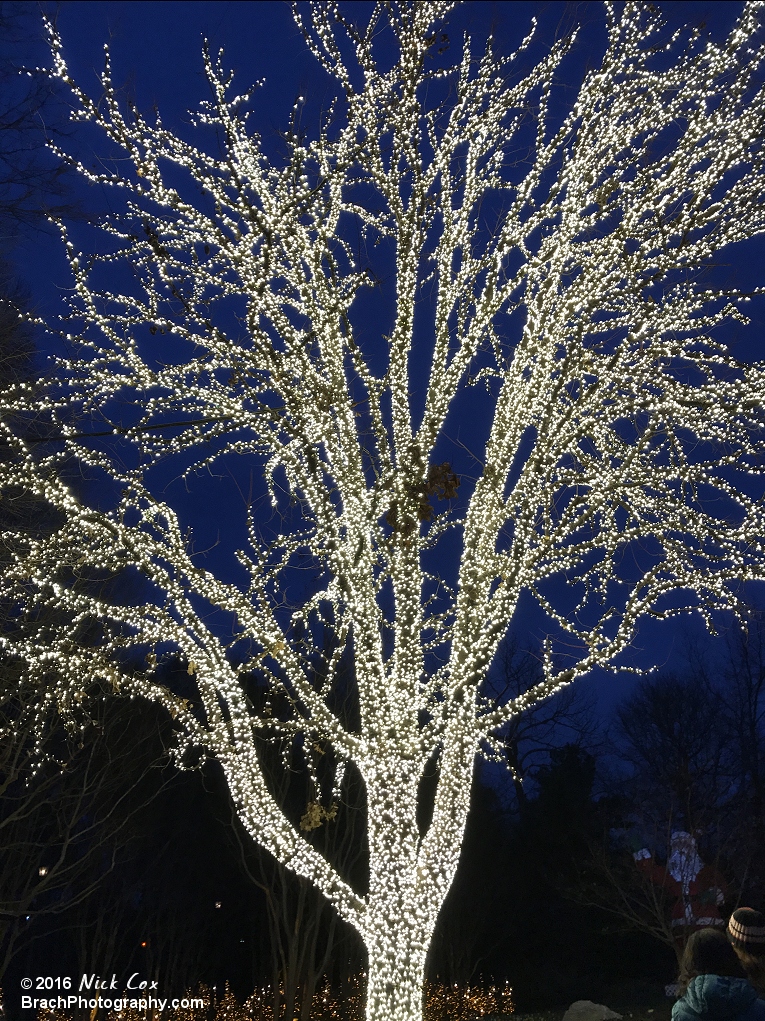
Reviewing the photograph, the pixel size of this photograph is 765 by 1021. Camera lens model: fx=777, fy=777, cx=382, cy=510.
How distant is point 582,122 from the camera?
500cm

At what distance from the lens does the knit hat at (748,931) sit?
2.93 meters

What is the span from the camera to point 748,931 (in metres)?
2.96

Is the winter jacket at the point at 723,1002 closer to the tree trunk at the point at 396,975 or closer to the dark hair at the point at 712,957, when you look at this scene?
the dark hair at the point at 712,957

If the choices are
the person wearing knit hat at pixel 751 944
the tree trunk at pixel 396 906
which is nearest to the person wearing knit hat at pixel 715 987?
the person wearing knit hat at pixel 751 944

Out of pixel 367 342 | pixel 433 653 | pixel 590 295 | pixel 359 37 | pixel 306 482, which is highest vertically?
pixel 359 37

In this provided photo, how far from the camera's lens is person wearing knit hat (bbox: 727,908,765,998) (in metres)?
2.93

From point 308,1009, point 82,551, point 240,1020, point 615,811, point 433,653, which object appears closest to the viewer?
point 82,551

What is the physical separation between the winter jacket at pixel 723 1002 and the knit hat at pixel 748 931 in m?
0.25

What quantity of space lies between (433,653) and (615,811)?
53.3 feet

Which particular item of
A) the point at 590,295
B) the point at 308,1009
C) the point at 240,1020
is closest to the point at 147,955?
the point at 240,1020

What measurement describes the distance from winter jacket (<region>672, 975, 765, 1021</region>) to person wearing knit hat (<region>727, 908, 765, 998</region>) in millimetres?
247

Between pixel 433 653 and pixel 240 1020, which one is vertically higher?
pixel 433 653

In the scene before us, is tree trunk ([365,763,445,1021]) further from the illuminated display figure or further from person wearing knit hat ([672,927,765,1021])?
the illuminated display figure

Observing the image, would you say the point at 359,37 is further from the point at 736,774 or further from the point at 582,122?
the point at 736,774
